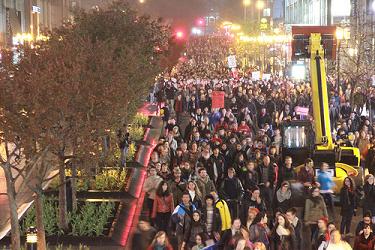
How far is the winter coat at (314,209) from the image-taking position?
1449 cm

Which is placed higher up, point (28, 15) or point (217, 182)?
point (28, 15)

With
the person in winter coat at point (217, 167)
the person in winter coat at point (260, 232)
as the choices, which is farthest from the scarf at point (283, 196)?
the person in winter coat at point (217, 167)

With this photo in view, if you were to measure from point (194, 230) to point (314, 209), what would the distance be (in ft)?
8.59

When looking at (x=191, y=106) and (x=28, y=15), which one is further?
(x=28, y=15)

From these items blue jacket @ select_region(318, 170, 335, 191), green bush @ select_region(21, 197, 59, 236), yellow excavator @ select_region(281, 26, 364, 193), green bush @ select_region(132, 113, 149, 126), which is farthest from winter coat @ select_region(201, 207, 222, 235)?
green bush @ select_region(132, 113, 149, 126)

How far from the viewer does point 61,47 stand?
1364cm

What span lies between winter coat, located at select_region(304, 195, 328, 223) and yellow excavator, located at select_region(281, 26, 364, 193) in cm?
516

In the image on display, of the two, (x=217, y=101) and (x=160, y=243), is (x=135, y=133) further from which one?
(x=160, y=243)

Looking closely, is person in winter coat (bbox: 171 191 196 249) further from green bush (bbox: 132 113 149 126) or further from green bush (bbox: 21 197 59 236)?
green bush (bbox: 132 113 149 126)

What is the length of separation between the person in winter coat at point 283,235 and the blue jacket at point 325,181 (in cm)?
470

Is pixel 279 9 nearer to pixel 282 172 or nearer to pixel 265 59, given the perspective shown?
pixel 265 59

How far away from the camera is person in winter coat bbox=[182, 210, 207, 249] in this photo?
13008mm

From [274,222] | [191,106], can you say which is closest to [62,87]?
[274,222]

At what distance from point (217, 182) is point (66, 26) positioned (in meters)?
8.50
